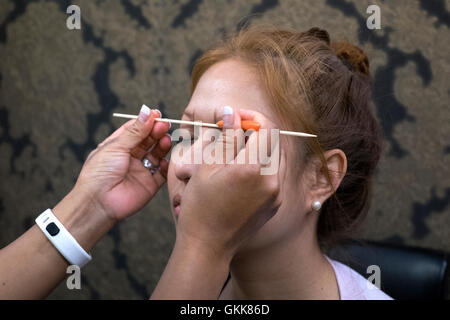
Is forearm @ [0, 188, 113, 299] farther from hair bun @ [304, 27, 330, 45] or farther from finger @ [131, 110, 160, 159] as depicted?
hair bun @ [304, 27, 330, 45]

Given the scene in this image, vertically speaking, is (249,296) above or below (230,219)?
below

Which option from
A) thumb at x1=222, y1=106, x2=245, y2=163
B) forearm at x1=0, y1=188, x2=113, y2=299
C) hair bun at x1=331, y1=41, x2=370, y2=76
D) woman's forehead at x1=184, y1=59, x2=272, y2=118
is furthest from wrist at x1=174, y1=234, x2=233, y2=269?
hair bun at x1=331, y1=41, x2=370, y2=76

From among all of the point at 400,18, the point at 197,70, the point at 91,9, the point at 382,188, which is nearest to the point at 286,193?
the point at 197,70

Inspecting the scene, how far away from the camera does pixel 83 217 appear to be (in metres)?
1.22

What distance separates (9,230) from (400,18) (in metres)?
2.22

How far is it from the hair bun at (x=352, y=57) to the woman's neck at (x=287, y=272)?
53 centimetres

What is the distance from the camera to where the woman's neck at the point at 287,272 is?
1.19 meters

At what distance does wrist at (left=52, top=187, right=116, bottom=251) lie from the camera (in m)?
1.20

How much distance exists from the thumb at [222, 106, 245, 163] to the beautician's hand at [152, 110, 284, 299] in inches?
1.2

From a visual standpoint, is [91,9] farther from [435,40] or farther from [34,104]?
[435,40]

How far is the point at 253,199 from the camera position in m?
0.82

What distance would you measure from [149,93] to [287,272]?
1.15 metres

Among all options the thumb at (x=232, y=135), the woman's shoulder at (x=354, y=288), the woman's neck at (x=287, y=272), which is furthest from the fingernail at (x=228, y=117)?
the woman's shoulder at (x=354, y=288)

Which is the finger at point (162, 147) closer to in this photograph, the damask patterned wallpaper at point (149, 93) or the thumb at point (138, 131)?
the thumb at point (138, 131)
